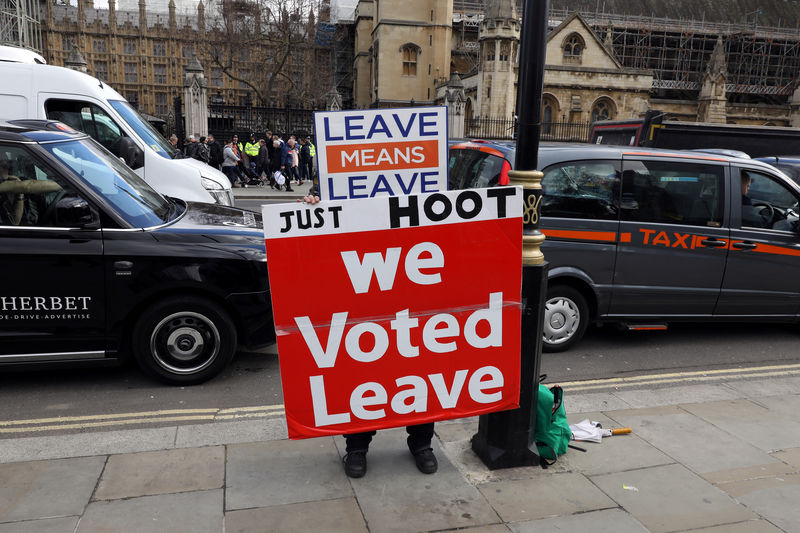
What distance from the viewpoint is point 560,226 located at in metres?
5.89

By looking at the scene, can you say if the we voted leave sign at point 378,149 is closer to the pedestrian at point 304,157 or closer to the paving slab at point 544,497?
the paving slab at point 544,497

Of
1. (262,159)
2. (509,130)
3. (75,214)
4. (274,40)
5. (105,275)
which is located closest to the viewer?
(75,214)

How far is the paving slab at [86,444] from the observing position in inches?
152

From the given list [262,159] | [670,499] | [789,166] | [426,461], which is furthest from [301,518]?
[262,159]

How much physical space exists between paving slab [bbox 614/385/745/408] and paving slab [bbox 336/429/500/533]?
1.93 m

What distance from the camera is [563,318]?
6.11 m

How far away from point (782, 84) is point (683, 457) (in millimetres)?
59675

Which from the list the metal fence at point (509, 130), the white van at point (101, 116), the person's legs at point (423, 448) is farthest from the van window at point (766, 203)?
the metal fence at point (509, 130)

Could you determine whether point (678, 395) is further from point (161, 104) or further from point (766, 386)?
point (161, 104)

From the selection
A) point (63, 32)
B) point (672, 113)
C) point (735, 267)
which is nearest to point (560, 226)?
point (735, 267)

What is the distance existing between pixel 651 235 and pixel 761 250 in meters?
1.26

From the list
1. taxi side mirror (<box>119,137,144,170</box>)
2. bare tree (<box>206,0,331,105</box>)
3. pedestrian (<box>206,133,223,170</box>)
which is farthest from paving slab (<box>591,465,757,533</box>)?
bare tree (<box>206,0,331,105</box>)

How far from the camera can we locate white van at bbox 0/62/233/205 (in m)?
8.27

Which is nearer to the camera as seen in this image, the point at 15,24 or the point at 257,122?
the point at 257,122
